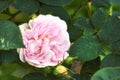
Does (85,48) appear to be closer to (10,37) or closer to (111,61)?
(111,61)

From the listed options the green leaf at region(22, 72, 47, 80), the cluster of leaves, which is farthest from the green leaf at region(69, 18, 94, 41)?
the green leaf at region(22, 72, 47, 80)

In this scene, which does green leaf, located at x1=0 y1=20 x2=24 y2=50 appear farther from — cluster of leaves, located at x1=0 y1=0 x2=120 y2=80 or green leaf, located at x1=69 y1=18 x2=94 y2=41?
green leaf, located at x1=69 y1=18 x2=94 y2=41

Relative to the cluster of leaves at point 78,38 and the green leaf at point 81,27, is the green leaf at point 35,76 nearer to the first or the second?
the cluster of leaves at point 78,38

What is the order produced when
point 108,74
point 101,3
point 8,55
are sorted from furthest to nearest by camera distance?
point 101,3 → point 8,55 → point 108,74

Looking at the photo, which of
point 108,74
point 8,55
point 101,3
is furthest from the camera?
point 101,3

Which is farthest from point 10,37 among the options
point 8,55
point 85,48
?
point 85,48
